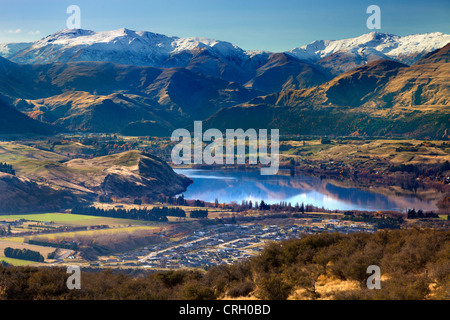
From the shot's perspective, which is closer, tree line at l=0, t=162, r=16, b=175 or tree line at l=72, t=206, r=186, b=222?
tree line at l=72, t=206, r=186, b=222

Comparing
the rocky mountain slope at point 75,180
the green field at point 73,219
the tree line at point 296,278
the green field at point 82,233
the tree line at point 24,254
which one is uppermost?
the tree line at point 296,278

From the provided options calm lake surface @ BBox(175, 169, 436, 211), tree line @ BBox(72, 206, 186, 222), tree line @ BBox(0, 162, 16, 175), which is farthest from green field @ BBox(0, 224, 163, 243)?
tree line @ BBox(0, 162, 16, 175)

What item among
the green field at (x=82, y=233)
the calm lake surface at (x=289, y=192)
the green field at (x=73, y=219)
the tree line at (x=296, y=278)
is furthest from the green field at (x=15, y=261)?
the calm lake surface at (x=289, y=192)

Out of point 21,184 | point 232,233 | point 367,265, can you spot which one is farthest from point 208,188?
A: point 367,265

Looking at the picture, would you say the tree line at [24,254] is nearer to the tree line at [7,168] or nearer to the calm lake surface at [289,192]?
the calm lake surface at [289,192]

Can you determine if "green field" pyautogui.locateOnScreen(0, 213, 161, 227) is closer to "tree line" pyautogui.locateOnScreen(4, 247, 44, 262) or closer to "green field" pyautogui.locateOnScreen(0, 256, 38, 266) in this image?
"tree line" pyautogui.locateOnScreen(4, 247, 44, 262)

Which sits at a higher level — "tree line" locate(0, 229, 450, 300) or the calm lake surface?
"tree line" locate(0, 229, 450, 300)

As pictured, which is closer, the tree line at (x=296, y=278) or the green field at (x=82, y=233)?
the tree line at (x=296, y=278)
